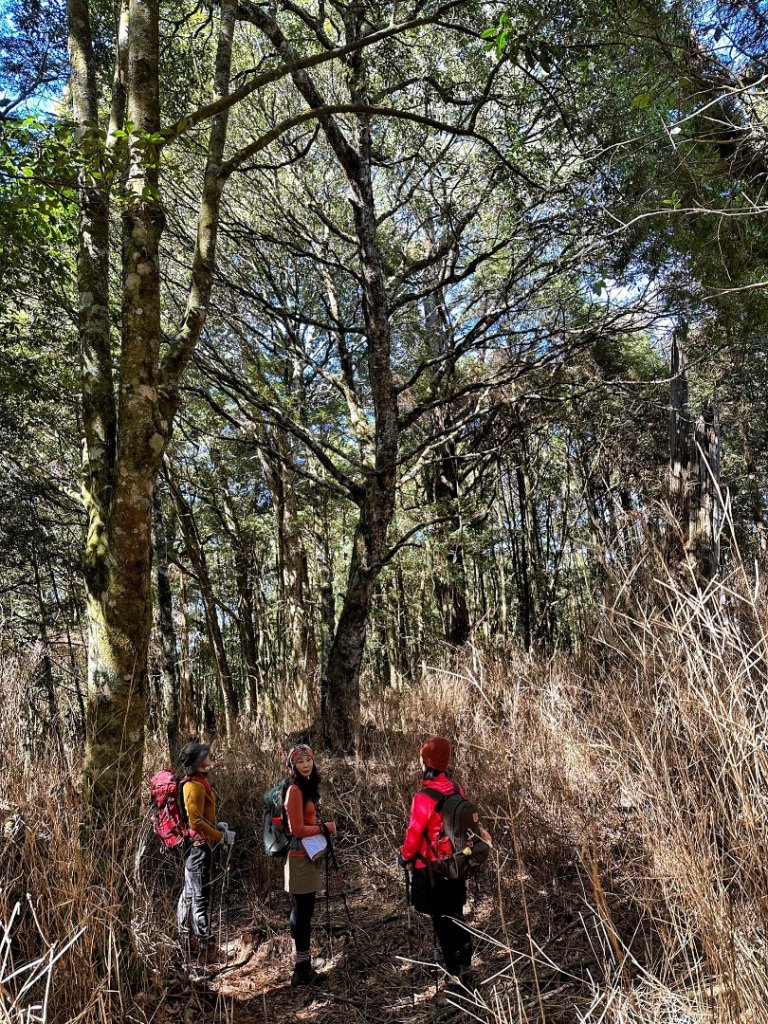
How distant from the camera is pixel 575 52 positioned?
5188 mm

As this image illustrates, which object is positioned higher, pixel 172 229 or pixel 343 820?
pixel 172 229

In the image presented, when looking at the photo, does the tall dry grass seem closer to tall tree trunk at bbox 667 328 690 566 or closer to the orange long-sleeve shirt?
tall tree trunk at bbox 667 328 690 566

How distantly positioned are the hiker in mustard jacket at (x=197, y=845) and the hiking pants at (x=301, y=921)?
55cm

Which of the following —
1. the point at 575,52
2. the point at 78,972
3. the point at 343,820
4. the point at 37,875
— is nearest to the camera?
the point at 78,972

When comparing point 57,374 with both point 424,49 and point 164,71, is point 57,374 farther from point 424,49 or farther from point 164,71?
point 424,49

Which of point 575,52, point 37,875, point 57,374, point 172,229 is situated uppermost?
point 172,229

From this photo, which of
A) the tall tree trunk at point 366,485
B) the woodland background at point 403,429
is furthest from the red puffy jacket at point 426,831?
the tall tree trunk at point 366,485

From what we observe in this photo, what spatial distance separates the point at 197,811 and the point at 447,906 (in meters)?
1.64

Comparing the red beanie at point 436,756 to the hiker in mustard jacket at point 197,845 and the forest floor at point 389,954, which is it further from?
the hiker in mustard jacket at point 197,845

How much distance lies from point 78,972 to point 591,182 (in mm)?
7383

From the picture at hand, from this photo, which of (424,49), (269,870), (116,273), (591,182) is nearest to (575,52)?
(591,182)

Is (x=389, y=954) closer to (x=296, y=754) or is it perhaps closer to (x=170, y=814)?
(x=296, y=754)

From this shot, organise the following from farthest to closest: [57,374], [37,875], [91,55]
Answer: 1. [57,374]
2. [91,55]
3. [37,875]

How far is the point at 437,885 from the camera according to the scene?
345 centimetres
